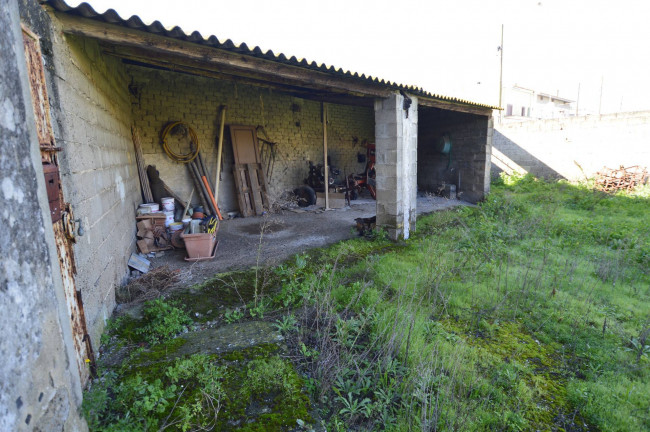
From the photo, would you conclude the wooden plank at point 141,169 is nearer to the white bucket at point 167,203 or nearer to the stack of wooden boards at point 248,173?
the white bucket at point 167,203

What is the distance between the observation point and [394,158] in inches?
240

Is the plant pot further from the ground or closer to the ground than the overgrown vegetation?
further from the ground

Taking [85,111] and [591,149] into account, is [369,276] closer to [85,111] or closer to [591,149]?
[85,111]

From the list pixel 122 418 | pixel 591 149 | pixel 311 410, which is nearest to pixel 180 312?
pixel 122 418

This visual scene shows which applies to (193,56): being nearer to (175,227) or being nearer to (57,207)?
(57,207)

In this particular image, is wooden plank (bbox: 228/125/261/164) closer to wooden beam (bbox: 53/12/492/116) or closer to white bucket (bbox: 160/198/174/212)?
white bucket (bbox: 160/198/174/212)

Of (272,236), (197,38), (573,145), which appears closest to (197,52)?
(197,38)

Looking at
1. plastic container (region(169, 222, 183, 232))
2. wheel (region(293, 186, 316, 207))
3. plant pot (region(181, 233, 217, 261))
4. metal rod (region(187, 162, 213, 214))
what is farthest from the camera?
wheel (region(293, 186, 316, 207))

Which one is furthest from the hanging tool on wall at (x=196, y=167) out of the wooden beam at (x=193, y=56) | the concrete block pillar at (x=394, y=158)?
the concrete block pillar at (x=394, y=158)

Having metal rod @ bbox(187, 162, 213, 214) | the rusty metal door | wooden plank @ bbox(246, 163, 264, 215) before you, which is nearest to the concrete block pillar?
wooden plank @ bbox(246, 163, 264, 215)

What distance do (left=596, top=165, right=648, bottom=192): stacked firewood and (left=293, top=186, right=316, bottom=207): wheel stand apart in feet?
31.8

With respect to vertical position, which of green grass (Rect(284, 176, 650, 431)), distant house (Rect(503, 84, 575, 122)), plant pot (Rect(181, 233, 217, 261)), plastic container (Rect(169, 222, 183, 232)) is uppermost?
distant house (Rect(503, 84, 575, 122))

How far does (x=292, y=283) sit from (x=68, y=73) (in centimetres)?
298

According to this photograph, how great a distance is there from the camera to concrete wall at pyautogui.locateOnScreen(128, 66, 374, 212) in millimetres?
7395
